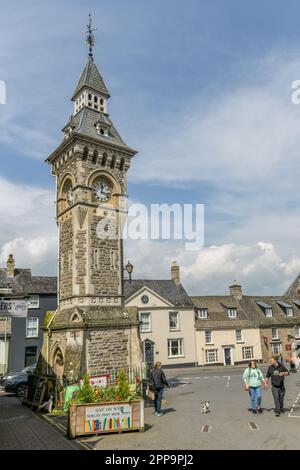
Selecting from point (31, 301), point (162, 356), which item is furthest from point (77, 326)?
point (162, 356)

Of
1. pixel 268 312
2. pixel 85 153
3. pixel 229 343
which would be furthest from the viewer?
pixel 268 312

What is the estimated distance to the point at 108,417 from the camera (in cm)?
1008

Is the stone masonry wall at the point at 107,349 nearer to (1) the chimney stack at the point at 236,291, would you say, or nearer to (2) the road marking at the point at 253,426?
(2) the road marking at the point at 253,426

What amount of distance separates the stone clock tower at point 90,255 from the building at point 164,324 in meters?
16.5

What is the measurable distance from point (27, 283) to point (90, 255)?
1817 centimetres

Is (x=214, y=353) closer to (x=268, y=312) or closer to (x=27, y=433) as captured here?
(x=268, y=312)

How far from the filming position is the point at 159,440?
9164 mm

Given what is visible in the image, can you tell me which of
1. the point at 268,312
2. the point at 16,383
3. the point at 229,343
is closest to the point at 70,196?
the point at 16,383

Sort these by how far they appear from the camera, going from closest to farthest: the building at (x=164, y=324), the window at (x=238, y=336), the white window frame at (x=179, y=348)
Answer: the building at (x=164, y=324)
the white window frame at (x=179, y=348)
the window at (x=238, y=336)

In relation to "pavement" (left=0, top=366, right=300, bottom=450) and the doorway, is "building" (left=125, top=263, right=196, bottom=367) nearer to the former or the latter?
the doorway

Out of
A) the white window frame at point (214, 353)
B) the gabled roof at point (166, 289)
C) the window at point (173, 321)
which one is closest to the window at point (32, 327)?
the gabled roof at point (166, 289)

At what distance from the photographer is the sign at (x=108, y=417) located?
991 centimetres

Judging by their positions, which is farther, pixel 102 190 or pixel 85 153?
pixel 102 190
